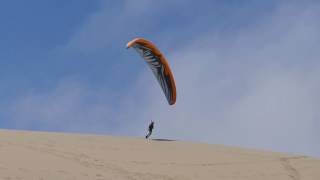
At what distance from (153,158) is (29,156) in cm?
362

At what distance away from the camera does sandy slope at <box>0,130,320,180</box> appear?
15088 mm

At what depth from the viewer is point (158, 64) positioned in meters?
20.4

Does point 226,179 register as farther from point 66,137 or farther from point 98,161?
point 66,137

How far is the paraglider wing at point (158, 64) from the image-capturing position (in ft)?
65.5

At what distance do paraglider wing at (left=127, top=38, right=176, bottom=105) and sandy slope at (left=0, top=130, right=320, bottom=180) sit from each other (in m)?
1.63

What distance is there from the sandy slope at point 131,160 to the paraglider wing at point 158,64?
1631 millimetres

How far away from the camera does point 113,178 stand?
1506 cm

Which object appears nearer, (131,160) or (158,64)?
(131,160)

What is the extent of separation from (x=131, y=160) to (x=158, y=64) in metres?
4.01

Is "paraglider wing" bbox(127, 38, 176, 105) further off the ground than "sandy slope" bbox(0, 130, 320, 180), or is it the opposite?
"paraglider wing" bbox(127, 38, 176, 105)

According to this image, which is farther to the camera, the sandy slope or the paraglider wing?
the paraglider wing

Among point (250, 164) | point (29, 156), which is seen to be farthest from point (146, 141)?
point (29, 156)

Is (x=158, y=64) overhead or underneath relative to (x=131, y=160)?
overhead

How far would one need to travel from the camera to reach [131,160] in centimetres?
1734
